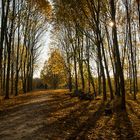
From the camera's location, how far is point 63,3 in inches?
890

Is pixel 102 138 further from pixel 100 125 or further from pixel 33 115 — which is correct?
pixel 33 115

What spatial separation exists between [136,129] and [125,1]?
16.7m

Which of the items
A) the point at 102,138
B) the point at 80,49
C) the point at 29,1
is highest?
the point at 29,1

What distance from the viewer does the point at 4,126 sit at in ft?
35.6

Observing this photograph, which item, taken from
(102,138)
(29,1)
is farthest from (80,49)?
(102,138)

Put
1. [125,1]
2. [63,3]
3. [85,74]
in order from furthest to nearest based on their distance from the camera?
[85,74]
[125,1]
[63,3]

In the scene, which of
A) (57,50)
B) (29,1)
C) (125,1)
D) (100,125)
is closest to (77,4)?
(125,1)

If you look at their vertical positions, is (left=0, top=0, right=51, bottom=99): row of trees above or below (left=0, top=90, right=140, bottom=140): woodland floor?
above

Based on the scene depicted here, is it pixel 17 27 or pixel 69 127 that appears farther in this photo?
pixel 17 27

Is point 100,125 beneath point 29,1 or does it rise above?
beneath

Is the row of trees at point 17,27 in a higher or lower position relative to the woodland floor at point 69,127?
higher

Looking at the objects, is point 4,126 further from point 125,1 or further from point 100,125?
point 125,1

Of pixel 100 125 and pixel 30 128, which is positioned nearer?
pixel 30 128

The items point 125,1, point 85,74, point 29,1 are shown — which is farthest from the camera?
point 85,74
